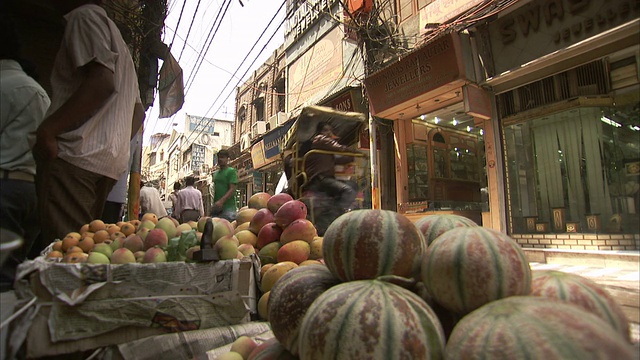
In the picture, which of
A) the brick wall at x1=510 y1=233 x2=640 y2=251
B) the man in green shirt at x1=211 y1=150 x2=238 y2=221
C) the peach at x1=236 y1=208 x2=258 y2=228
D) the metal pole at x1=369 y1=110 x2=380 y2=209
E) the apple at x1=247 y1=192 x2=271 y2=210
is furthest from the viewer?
the metal pole at x1=369 y1=110 x2=380 y2=209

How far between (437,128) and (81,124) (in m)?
8.32

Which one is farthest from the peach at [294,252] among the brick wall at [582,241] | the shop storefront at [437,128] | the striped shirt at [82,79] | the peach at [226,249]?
the shop storefront at [437,128]

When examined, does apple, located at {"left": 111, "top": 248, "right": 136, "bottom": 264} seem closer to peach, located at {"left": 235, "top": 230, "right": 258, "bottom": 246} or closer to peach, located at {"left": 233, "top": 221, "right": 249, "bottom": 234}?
peach, located at {"left": 235, "top": 230, "right": 258, "bottom": 246}

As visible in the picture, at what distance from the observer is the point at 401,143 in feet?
28.1

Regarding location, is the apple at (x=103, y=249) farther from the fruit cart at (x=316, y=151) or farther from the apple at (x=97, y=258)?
the fruit cart at (x=316, y=151)

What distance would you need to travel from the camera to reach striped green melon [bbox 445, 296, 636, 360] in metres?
0.67

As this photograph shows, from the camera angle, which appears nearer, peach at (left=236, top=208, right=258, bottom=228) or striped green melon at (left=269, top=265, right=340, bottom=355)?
striped green melon at (left=269, top=265, right=340, bottom=355)

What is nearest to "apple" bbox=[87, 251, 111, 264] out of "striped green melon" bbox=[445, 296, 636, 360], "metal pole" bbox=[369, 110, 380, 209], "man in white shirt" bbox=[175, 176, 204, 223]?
"striped green melon" bbox=[445, 296, 636, 360]

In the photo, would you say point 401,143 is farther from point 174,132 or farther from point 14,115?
point 174,132

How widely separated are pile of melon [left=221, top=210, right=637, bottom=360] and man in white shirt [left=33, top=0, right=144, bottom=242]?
5.72 ft

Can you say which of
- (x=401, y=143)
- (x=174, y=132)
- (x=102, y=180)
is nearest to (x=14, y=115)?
(x=102, y=180)

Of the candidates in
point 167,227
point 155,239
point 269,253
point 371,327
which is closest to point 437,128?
point 269,253

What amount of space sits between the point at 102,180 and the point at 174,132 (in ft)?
125

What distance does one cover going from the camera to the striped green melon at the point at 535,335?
26.2 inches
